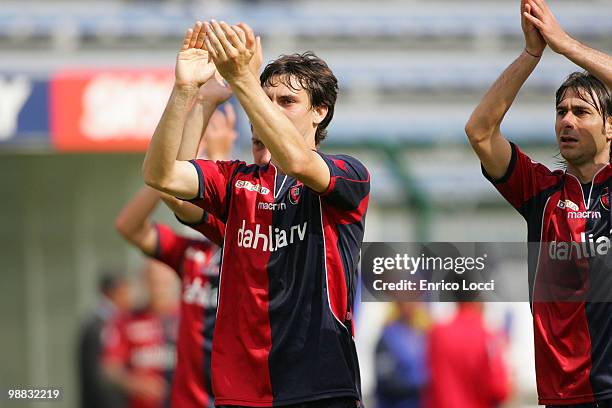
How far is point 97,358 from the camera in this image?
9258 mm

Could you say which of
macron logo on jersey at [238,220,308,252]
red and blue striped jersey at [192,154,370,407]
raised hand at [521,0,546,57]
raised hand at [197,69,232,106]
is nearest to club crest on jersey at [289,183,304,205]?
red and blue striped jersey at [192,154,370,407]

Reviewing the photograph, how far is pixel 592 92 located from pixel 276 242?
1.43 m

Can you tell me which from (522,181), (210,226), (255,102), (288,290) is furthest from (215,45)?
(522,181)

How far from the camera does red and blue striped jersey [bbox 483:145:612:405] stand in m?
4.23

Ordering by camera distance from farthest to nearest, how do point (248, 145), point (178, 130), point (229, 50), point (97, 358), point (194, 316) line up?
point (248, 145)
point (97, 358)
point (194, 316)
point (178, 130)
point (229, 50)

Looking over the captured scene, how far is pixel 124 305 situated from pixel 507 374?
3.38m

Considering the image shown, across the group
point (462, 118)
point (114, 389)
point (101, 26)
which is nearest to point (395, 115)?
point (462, 118)

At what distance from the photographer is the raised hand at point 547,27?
13.5 feet

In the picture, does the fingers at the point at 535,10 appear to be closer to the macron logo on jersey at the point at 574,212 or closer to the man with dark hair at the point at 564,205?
the man with dark hair at the point at 564,205

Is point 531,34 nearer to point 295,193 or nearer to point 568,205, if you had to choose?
point 568,205

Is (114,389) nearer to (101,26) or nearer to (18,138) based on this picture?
(18,138)

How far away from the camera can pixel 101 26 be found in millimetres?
16859

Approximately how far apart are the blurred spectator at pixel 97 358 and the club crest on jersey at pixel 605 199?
18.7 feet

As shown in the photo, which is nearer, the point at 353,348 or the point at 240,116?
the point at 353,348
